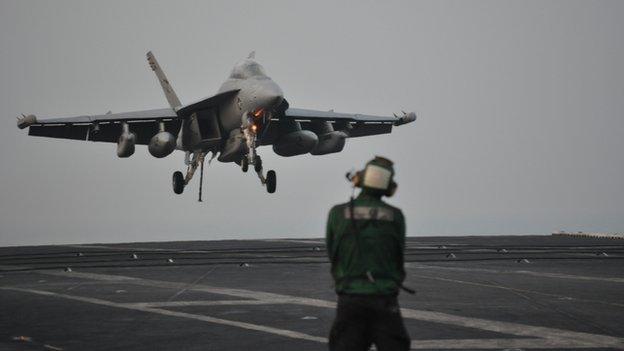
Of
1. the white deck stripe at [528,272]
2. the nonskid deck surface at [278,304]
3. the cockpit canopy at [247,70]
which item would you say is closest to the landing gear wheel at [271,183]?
the cockpit canopy at [247,70]

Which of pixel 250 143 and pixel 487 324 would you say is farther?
pixel 250 143

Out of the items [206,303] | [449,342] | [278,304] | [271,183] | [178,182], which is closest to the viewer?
[449,342]

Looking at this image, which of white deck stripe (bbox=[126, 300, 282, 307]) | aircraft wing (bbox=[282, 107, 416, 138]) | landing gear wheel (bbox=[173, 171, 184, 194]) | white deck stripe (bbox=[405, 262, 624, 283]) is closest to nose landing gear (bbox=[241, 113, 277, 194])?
aircraft wing (bbox=[282, 107, 416, 138])

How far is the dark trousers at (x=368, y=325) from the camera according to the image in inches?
255

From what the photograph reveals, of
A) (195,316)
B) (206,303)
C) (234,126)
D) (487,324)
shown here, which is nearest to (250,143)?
(234,126)

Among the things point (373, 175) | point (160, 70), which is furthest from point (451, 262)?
point (160, 70)

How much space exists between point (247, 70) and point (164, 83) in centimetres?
1368

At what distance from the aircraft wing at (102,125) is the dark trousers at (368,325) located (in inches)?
1365

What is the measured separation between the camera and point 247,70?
35375mm

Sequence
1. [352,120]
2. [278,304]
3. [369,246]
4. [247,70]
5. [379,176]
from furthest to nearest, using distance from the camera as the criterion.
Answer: [352,120] < [247,70] < [278,304] < [379,176] < [369,246]

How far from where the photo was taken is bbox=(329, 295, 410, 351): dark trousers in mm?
6473

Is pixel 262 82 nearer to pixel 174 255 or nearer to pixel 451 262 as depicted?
pixel 174 255

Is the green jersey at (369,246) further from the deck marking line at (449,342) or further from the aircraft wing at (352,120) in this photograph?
the aircraft wing at (352,120)

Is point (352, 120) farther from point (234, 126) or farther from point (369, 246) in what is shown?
point (369, 246)
